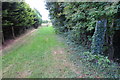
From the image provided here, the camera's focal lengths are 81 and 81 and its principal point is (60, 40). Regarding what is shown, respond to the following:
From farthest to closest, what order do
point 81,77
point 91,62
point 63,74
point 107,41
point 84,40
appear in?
point 84,40
point 107,41
point 91,62
point 63,74
point 81,77

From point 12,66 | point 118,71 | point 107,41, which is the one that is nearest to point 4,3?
point 12,66

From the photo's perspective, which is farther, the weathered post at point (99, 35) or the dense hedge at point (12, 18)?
the dense hedge at point (12, 18)

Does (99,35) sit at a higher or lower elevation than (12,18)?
lower

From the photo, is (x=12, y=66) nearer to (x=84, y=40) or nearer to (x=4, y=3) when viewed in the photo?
(x=84, y=40)

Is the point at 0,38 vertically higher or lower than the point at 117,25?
lower

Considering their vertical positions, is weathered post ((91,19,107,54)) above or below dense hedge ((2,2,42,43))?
below

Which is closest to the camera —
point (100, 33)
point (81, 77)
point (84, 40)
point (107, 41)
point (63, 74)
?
point (81, 77)

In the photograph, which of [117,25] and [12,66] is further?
[12,66]

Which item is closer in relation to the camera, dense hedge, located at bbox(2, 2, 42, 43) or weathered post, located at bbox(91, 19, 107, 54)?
weathered post, located at bbox(91, 19, 107, 54)

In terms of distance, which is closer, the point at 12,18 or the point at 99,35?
the point at 99,35

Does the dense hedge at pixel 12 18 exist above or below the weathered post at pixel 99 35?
above

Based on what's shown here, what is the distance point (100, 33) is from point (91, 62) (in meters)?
1.18

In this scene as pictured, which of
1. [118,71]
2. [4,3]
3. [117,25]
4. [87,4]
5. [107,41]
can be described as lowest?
[118,71]

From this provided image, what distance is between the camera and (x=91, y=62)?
10.5ft
